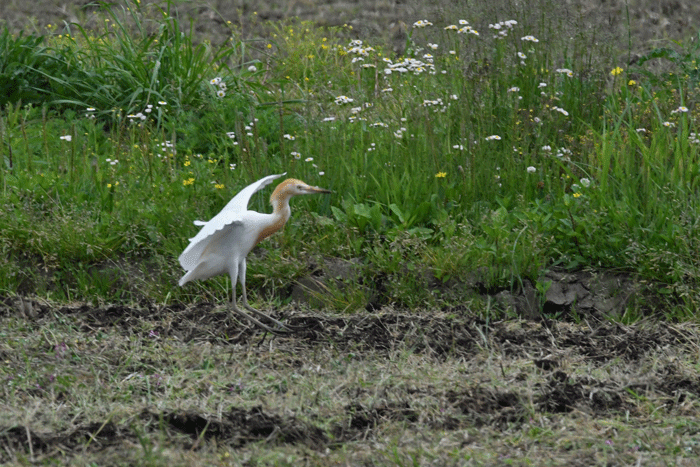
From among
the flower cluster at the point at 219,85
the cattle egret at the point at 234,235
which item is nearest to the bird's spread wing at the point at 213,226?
the cattle egret at the point at 234,235

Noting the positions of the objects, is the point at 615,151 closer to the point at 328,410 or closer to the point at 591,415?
the point at 591,415

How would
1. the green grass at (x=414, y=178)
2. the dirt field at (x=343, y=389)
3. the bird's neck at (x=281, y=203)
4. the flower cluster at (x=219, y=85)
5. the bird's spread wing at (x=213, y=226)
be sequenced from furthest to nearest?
the flower cluster at (x=219, y=85)
the green grass at (x=414, y=178)
the bird's neck at (x=281, y=203)
the bird's spread wing at (x=213, y=226)
the dirt field at (x=343, y=389)

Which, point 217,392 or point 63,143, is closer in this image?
point 217,392

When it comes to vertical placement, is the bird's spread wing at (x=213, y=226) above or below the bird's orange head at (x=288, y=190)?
below

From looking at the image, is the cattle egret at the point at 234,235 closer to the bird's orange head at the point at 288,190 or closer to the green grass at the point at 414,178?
the bird's orange head at the point at 288,190

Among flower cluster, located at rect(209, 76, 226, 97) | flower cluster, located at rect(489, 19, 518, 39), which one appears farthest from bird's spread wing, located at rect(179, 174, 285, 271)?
flower cluster, located at rect(209, 76, 226, 97)

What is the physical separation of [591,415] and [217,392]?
1.42 m

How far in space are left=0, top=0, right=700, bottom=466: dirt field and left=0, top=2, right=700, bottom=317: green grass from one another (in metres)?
0.29

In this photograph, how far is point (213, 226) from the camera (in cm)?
380

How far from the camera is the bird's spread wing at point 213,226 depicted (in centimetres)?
378

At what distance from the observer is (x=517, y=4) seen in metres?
5.62

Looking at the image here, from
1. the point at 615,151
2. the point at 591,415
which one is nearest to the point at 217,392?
Answer: the point at 591,415

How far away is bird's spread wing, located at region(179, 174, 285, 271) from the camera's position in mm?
3779

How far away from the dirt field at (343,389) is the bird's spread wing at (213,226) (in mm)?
406
